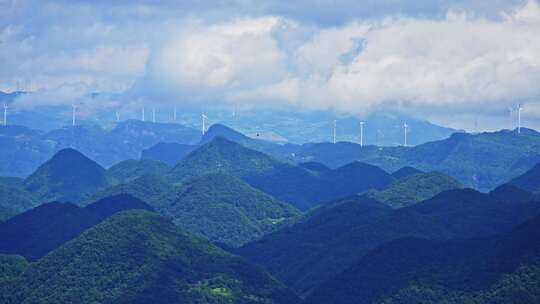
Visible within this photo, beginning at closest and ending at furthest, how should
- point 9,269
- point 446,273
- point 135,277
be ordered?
point 446,273 < point 135,277 < point 9,269

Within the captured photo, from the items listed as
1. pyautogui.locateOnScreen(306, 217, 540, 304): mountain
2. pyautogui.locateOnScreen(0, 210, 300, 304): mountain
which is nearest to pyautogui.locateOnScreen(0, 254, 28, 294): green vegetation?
pyautogui.locateOnScreen(0, 210, 300, 304): mountain

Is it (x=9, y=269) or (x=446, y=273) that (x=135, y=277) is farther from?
(x=446, y=273)

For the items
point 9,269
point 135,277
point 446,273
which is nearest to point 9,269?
point 9,269

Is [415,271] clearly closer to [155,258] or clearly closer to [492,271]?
[492,271]

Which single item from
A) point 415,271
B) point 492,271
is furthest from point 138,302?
point 492,271

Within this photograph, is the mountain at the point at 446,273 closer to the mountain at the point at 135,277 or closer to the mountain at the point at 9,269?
the mountain at the point at 135,277

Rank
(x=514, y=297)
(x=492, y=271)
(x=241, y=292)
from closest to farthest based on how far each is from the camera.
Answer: (x=514, y=297), (x=492, y=271), (x=241, y=292)
